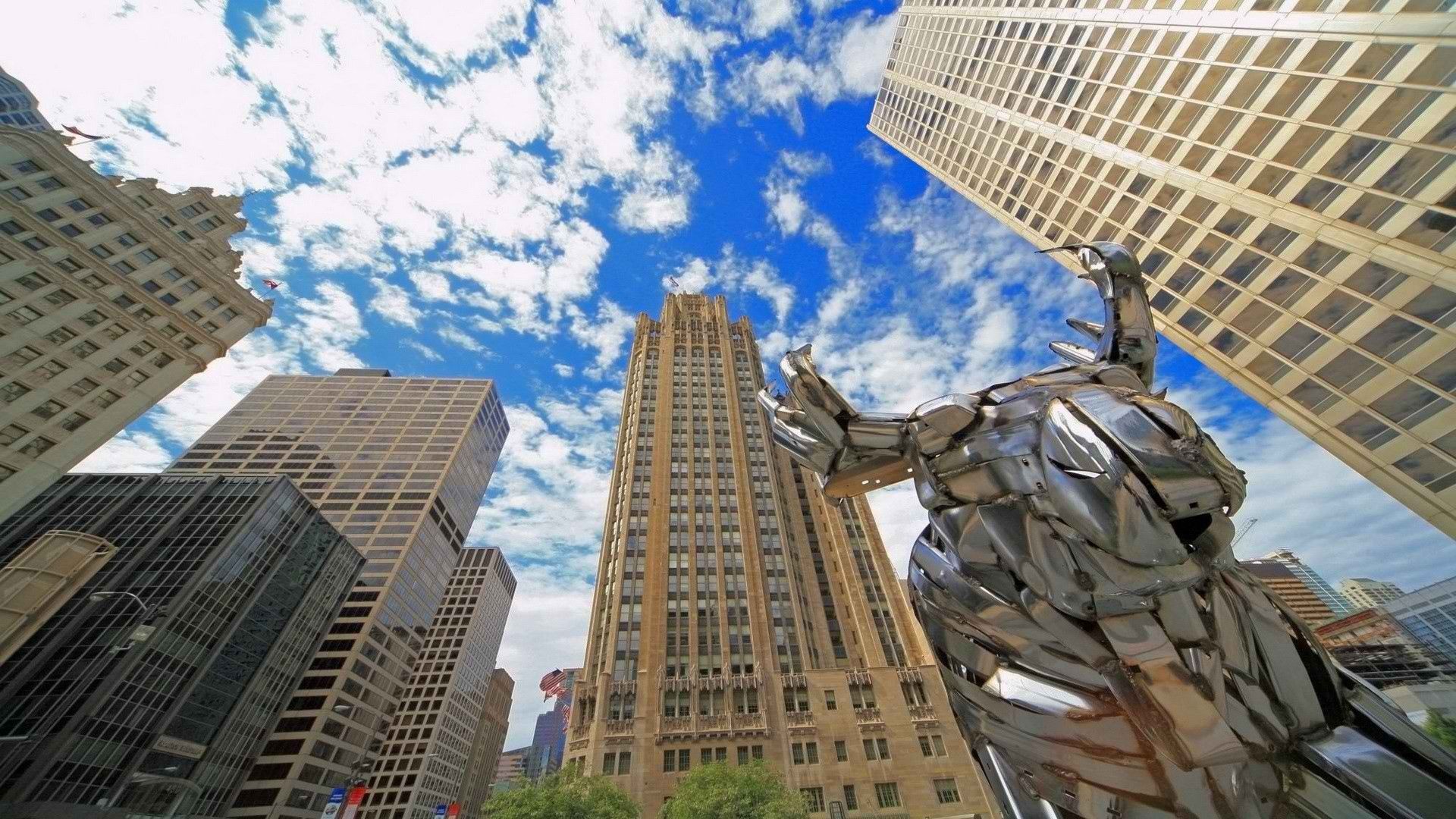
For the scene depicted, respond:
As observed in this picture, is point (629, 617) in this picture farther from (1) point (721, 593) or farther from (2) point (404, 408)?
(2) point (404, 408)

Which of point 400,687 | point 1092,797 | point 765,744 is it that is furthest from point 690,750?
point 400,687

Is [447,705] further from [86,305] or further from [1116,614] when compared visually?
[1116,614]

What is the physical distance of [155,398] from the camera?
3856 centimetres

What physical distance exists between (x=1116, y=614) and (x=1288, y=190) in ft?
82.1

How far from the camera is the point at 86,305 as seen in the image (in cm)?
3562

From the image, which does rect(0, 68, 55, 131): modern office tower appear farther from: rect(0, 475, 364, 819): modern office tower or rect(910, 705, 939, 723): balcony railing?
rect(910, 705, 939, 723): balcony railing

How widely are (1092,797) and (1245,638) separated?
191 centimetres

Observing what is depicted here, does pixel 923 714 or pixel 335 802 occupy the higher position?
pixel 923 714

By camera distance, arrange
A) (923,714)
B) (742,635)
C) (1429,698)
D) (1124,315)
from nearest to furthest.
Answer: (1124,315), (1429,698), (923,714), (742,635)

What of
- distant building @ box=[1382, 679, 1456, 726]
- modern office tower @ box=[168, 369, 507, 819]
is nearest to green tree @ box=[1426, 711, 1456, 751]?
distant building @ box=[1382, 679, 1456, 726]

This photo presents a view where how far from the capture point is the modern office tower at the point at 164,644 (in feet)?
130

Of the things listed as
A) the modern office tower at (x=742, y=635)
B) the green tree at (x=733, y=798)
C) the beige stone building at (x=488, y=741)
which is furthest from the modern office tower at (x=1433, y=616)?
the beige stone building at (x=488, y=741)

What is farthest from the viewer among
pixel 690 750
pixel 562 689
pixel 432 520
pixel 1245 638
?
pixel 432 520

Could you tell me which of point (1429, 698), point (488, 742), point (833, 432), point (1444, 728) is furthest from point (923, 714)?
point (488, 742)
